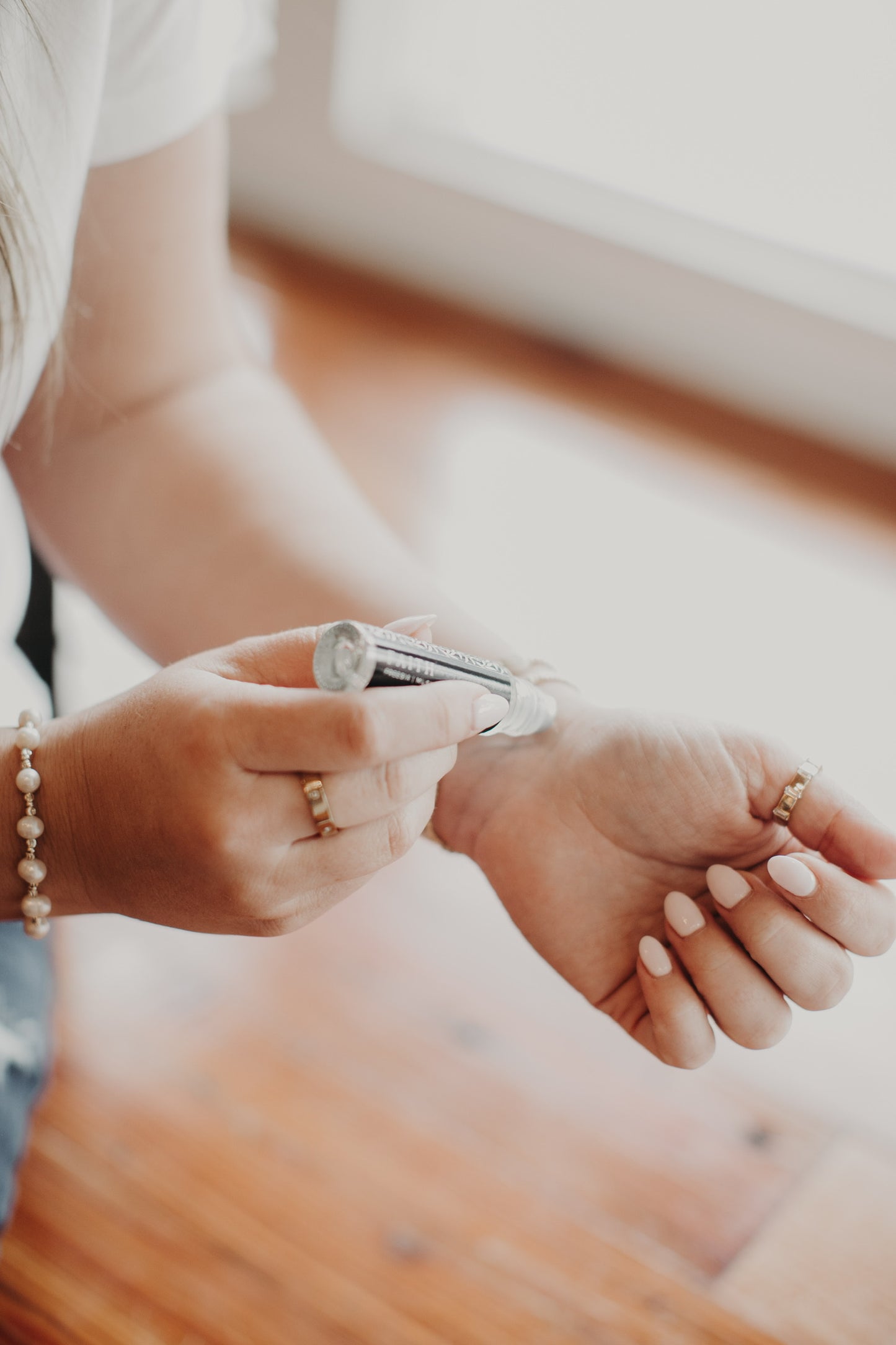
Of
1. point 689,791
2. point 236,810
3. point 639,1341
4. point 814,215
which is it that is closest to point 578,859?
point 689,791

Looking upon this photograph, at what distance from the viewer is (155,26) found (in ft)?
2.01

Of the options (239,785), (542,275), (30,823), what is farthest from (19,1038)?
(542,275)

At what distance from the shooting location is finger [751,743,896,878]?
1.89 ft

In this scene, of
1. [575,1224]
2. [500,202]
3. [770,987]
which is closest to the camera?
[770,987]

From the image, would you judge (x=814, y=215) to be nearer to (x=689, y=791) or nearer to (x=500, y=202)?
(x=500, y=202)

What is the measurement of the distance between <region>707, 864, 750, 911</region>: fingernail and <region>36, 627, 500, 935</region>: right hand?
0.62 ft

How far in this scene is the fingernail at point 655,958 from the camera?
1.95 ft

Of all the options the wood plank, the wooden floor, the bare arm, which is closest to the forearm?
the bare arm

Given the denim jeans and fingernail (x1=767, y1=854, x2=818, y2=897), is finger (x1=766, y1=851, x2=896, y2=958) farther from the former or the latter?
the denim jeans

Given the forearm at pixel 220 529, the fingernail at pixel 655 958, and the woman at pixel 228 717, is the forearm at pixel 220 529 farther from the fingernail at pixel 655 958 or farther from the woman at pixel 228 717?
the fingernail at pixel 655 958

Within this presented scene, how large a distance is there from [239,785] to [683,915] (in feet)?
0.93

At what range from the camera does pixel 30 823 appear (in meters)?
0.50

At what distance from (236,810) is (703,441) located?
167 centimetres

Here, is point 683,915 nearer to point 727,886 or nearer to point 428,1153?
point 727,886
